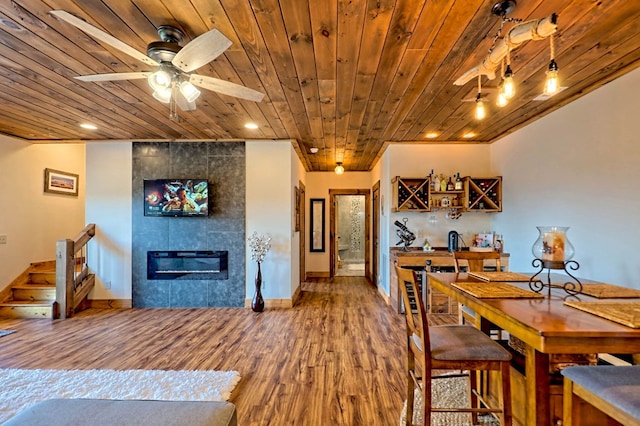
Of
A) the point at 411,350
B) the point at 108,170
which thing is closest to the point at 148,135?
the point at 108,170

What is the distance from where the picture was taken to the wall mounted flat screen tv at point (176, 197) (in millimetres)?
4797

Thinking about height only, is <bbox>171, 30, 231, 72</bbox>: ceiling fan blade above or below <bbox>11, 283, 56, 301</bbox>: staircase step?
above

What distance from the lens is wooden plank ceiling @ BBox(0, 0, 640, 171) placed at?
191 centimetres

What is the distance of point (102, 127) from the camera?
14.1 feet

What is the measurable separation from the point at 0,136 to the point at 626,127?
7.54 m

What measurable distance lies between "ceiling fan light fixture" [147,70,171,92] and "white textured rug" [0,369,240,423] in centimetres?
227

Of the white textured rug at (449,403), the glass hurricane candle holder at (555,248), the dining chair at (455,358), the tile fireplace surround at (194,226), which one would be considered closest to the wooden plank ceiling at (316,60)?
the tile fireplace surround at (194,226)

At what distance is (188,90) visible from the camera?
2.38 meters

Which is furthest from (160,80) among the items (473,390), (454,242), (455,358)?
(454,242)

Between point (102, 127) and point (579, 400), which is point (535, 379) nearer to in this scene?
point (579, 400)

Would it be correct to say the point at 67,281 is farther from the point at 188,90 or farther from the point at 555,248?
the point at 555,248

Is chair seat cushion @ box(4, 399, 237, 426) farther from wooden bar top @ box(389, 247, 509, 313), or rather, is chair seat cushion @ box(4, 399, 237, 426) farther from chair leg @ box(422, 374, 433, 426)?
wooden bar top @ box(389, 247, 509, 313)

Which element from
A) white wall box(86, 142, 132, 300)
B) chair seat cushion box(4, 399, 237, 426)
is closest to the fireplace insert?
white wall box(86, 142, 132, 300)

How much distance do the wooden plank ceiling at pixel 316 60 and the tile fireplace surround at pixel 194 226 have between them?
27.4 inches
